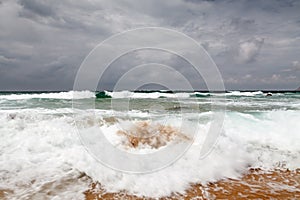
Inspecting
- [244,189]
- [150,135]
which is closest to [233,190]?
[244,189]

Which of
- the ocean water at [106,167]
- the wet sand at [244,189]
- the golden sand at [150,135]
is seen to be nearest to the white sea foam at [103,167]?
the ocean water at [106,167]

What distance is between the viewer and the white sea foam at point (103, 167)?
3.53m

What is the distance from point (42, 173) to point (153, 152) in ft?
7.17

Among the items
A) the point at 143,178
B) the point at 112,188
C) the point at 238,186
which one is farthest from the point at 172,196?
the point at 238,186

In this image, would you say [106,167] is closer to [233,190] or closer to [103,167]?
[103,167]

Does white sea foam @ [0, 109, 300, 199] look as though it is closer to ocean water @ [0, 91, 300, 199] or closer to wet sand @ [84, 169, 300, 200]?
ocean water @ [0, 91, 300, 199]

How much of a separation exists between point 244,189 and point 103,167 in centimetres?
230

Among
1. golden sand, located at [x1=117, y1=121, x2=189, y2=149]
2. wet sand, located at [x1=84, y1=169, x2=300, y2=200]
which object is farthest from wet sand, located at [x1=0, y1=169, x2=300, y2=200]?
golden sand, located at [x1=117, y1=121, x2=189, y2=149]

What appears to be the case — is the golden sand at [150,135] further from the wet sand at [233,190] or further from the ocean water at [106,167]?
the wet sand at [233,190]

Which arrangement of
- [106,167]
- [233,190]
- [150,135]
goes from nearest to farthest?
[233,190], [106,167], [150,135]

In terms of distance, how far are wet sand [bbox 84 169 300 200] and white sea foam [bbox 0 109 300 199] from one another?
150 millimetres

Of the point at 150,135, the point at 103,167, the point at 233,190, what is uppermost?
the point at 150,135

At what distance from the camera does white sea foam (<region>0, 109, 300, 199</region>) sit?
11.6ft

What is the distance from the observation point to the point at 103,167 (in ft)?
13.3
